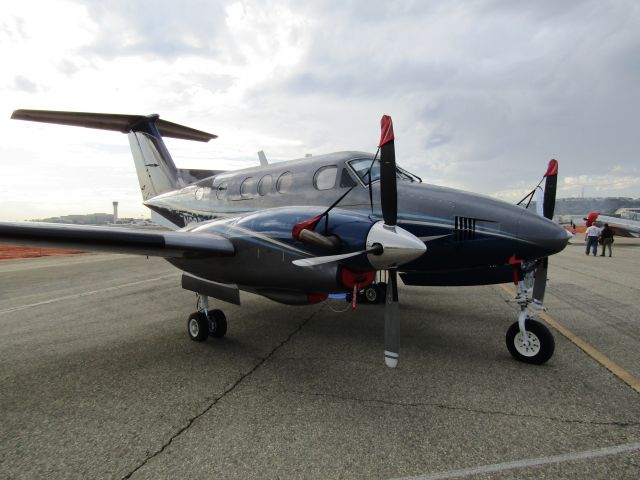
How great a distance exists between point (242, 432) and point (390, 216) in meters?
2.51

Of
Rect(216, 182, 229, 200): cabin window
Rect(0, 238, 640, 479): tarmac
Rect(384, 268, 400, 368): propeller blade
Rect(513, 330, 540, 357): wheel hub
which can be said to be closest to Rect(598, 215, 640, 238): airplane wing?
Rect(0, 238, 640, 479): tarmac

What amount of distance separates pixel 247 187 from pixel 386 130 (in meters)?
4.50

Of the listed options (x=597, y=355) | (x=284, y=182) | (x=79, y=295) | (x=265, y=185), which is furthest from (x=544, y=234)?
(x=79, y=295)

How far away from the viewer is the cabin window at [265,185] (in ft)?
24.4

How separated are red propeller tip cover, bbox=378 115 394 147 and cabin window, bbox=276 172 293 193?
3.30 metres

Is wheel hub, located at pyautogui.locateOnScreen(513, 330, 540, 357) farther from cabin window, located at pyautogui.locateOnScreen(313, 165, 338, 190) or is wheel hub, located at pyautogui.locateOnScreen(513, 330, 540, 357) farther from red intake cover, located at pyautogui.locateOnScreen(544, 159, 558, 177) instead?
cabin window, located at pyautogui.locateOnScreen(313, 165, 338, 190)

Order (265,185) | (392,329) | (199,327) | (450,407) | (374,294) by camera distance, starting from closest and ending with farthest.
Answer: (450,407) → (392,329) → (199,327) → (265,185) → (374,294)

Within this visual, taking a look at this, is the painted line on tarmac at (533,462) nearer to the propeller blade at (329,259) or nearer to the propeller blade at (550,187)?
the propeller blade at (329,259)

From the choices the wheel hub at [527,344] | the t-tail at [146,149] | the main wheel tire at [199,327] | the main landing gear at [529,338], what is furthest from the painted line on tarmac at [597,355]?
the t-tail at [146,149]

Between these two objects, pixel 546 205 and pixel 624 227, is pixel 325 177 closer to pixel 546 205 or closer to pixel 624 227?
pixel 546 205

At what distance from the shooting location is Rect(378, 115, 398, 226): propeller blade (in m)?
3.92

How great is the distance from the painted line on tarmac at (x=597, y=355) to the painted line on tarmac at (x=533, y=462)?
54.2 inches

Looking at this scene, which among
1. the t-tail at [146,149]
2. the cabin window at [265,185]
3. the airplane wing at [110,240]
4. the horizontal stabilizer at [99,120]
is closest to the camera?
the airplane wing at [110,240]

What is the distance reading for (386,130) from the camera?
3918 millimetres
